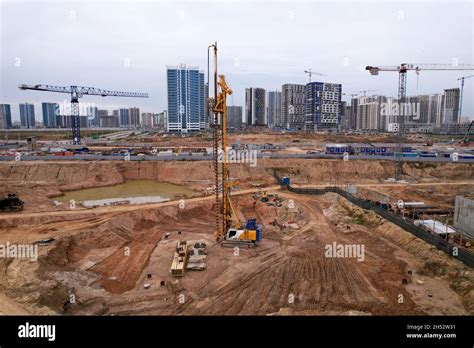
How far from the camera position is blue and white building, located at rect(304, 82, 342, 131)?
368 feet

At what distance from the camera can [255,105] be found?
138750mm

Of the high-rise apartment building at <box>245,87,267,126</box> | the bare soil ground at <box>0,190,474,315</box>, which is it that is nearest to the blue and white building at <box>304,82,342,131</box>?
the high-rise apartment building at <box>245,87,267,126</box>

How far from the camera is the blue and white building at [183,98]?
10800 centimetres

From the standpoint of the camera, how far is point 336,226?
2120cm

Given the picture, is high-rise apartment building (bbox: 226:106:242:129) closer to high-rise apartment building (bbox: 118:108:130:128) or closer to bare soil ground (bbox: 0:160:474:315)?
high-rise apartment building (bbox: 118:108:130:128)

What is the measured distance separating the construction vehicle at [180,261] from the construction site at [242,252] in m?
0.07

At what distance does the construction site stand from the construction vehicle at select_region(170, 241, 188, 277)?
71 mm

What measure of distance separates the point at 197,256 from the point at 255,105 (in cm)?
12723

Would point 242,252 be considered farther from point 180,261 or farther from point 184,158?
point 184,158

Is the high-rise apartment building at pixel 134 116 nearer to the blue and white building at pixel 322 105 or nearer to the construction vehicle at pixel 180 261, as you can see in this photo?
the blue and white building at pixel 322 105

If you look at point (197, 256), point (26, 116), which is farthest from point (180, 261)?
point (26, 116)

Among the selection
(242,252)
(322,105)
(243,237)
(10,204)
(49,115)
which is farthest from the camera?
(49,115)

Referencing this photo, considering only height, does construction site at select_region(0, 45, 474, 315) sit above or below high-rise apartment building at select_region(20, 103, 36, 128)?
below

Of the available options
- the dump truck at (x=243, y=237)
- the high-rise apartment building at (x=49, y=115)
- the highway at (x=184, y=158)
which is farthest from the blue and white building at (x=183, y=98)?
the dump truck at (x=243, y=237)
